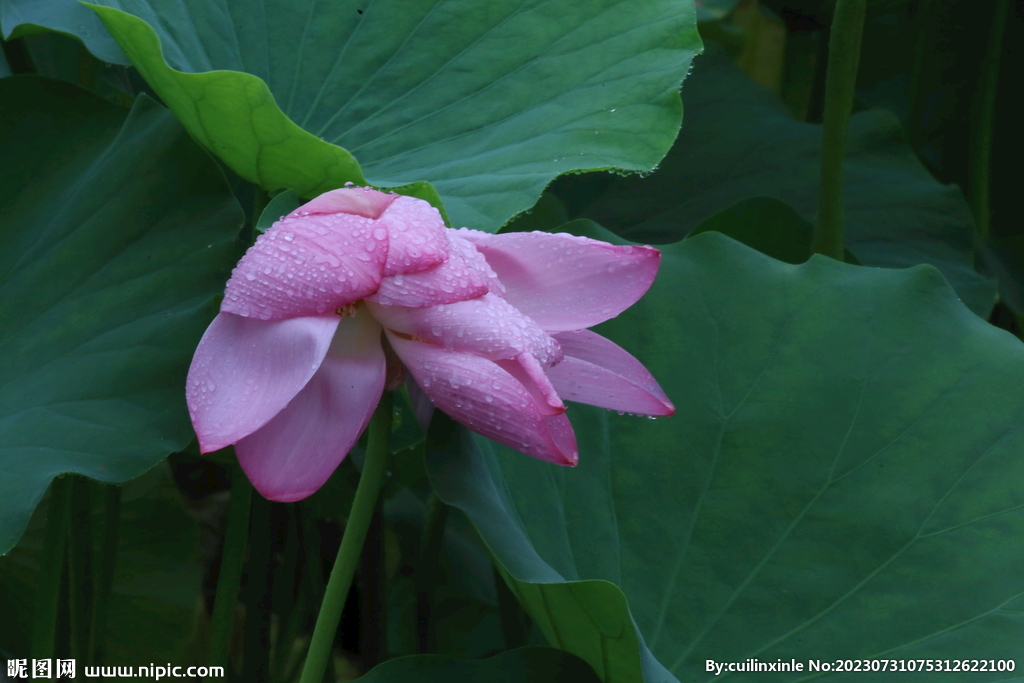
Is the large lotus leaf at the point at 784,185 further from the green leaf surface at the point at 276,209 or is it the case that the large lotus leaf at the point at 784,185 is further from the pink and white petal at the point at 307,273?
the pink and white petal at the point at 307,273

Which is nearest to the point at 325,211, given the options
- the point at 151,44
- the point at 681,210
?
the point at 151,44

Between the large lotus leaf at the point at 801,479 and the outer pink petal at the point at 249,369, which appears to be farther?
the large lotus leaf at the point at 801,479

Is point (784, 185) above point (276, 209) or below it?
below

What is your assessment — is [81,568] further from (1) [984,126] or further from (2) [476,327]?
(1) [984,126]

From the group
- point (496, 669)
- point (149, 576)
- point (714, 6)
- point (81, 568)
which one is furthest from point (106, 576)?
point (714, 6)

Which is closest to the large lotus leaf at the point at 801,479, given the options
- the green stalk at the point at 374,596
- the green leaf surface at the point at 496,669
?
the green leaf surface at the point at 496,669

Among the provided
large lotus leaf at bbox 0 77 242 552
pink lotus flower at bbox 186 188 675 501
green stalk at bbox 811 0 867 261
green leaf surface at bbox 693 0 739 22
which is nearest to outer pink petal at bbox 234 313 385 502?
pink lotus flower at bbox 186 188 675 501

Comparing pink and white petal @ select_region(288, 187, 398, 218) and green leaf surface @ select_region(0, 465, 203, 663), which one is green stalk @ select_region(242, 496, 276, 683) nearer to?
green leaf surface @ select_region(0, 465, 203, 663)
